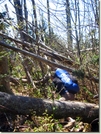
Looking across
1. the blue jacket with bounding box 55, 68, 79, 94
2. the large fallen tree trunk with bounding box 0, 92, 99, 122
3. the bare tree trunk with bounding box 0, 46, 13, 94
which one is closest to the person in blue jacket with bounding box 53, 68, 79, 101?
the blue jacket with bounding box 55, 68, 79, 94

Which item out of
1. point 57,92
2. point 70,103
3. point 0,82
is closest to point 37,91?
point 57,92

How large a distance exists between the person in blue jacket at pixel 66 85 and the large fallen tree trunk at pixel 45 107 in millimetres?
445

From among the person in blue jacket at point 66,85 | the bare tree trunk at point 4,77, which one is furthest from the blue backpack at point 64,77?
the bare tree trunk at point 4,77

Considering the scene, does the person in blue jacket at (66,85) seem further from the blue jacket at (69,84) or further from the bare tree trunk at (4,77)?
the bare tree trunk at (4,77)

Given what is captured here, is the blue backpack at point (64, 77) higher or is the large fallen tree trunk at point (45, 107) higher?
the blue backpack at point (64, 77)

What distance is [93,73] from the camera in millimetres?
2355

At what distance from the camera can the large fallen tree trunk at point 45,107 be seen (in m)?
1.89

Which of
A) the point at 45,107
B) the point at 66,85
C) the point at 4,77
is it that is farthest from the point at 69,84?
the point at 4,77

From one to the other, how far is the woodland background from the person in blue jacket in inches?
3.2

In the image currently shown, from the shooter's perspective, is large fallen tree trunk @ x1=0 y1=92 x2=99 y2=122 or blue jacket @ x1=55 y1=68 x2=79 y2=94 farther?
blue jacket @ x1=55 y1=68 x2=79 y2=94

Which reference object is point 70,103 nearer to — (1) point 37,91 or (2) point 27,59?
(1) point 37,91

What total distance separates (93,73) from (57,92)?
2.06 ft

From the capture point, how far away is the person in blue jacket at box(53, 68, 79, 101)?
8.49ft

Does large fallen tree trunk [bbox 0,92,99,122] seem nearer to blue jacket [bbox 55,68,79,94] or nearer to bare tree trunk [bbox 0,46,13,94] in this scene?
blue jacket [bbox 55,68,79,94]
